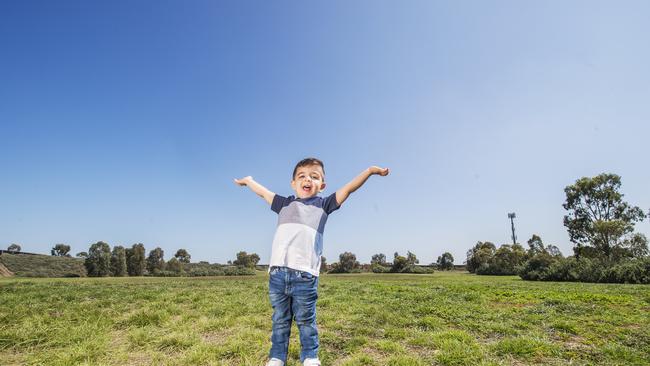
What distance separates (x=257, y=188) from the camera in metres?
4.99

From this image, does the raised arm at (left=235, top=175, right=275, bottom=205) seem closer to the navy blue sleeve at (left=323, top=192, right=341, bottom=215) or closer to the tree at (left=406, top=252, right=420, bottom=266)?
the navy blue sleeve at (left=323, top=192, right=341, bottom=215)

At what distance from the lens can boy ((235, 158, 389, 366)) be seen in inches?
146

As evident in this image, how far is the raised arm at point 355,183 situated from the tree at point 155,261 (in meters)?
70.8

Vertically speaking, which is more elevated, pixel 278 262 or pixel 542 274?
pixel 278 262

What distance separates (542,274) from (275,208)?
4500 cm

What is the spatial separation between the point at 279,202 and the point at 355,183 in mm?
1199

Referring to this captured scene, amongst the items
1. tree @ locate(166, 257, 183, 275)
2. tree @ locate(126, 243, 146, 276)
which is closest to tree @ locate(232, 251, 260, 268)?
tree @ locate(166, 257, 183, 275)

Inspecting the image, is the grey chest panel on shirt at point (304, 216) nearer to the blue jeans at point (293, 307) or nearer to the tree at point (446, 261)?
the blue jeans at point (293, 307)

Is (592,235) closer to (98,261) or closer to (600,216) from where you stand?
(600,216)

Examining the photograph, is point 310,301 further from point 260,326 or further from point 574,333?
point 574,333

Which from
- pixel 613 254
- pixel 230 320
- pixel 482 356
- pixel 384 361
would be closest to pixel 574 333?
pixel 482 356

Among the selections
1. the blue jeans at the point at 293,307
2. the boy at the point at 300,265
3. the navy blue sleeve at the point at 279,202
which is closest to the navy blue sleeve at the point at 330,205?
the boy at the point at 300,265

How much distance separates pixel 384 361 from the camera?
464 centimetres

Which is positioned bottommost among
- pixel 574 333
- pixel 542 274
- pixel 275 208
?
pixel 542 274
